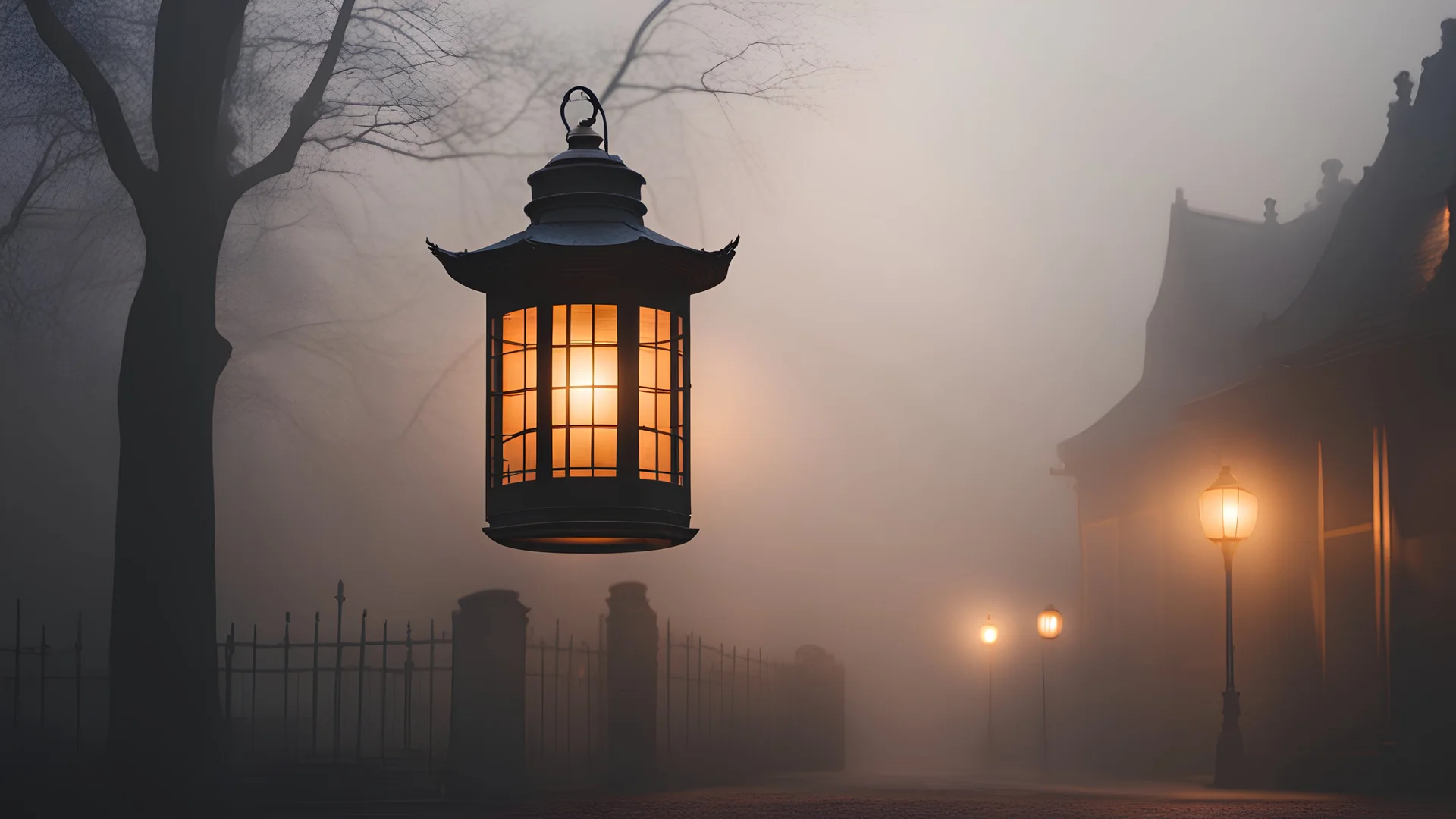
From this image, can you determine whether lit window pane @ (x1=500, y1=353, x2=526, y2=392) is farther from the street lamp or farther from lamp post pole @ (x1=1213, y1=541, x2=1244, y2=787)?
lamp post pole @ (x1=1213, y1=541, x2=1244, y2=787)

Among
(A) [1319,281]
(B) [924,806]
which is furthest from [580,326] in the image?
(A) [1319,281]

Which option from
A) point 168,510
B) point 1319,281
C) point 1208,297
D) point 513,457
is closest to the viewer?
point 513,457

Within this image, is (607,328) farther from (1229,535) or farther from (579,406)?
(1229,535)

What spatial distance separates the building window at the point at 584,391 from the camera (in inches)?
266

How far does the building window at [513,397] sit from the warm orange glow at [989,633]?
24626 millimetres

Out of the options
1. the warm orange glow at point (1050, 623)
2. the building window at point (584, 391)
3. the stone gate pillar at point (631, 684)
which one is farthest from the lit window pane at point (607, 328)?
the warm orange glow at point (1050, 623)

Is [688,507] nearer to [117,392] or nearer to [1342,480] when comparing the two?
[117,392]

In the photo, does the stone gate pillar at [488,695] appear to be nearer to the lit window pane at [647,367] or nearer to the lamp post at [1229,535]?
the lamp post at [1229,535]

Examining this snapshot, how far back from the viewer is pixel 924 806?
Result: 533 inches

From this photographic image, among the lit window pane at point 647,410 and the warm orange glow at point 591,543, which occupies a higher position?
the lit window pane at point 647,410

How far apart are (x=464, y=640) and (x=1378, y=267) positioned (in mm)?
14726

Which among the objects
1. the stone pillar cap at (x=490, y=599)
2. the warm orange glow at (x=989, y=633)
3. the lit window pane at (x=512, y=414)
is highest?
the lit window pane at (x=512, y=414)

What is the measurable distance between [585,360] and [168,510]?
10.5 m

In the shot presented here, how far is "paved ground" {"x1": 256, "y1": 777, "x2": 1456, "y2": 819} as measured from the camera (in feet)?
41.6
